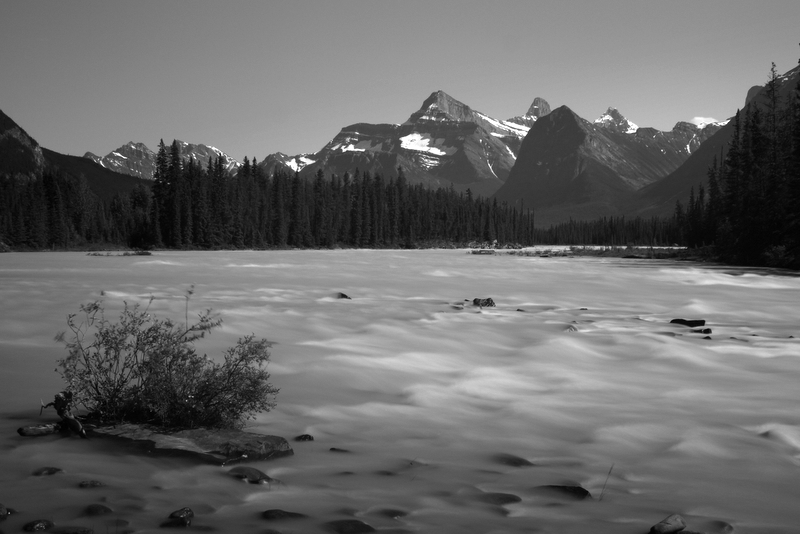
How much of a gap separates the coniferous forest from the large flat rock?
50.3 m

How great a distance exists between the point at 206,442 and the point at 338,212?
14992cm

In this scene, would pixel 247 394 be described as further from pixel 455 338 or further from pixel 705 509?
pixel 455 338

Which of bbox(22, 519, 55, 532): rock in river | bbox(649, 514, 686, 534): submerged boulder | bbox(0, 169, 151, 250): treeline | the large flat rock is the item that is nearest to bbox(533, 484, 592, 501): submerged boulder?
bbox(649, 514, 686, 534): submerged boulder

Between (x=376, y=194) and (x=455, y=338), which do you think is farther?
(x=376, y=194)

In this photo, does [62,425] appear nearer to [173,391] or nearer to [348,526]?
[173,391]

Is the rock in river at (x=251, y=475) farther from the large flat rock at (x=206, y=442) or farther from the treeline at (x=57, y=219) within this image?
the treeline at (x=57, y=219)

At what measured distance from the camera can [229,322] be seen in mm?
13781

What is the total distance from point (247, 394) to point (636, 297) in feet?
66.3

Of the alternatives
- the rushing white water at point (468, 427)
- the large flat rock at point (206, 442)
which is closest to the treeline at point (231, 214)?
the rushing white water at point (468, 427)

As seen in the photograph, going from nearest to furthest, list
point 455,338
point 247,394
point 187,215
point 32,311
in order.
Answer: point 247,394 < point 455,338 < point 32,311 < point 187,215

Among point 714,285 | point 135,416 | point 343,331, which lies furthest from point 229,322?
point 714,285

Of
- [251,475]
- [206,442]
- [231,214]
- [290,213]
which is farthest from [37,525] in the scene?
[290,213]

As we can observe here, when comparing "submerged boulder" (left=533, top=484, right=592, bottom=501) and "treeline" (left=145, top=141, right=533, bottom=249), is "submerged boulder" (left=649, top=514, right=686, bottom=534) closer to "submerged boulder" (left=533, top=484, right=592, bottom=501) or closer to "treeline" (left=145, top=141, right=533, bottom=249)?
"submerged boulder" (left=533, top=484, right=592, bottom=501)

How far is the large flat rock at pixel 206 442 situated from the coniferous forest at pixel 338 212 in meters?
50.3
